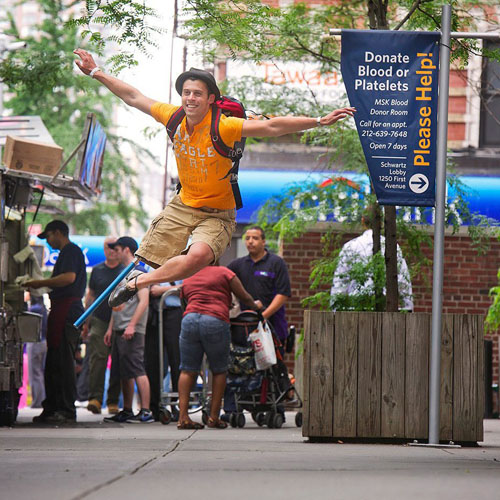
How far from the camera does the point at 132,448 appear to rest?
25.3 ft

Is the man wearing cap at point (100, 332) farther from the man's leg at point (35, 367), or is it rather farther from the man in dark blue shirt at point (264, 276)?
the man's leg at point (35, 367)

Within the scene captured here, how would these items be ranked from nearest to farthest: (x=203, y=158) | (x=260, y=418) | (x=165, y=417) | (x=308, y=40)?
1. (x=203, y=158)
2. (x=260, y=418)
3. (x=165, y=417)
4. (x=308, y=40)

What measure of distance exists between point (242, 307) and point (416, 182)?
4.97 m

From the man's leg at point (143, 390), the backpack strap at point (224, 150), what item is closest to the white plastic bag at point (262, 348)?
the man's leg at point (143, 390)

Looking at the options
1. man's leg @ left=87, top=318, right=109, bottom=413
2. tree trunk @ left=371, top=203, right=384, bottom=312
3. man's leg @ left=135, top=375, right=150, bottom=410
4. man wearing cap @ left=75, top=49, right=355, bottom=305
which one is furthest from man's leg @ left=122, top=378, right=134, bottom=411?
man wearing cap @ left=75, top=49, right=355, bottom=305

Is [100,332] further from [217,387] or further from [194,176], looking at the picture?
[194,176]

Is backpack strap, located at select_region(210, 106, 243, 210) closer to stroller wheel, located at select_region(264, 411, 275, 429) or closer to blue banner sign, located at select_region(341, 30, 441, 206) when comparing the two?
blue banner sign, located at select_region(341, 30, 441, 206)

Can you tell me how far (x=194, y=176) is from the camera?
7938 mm

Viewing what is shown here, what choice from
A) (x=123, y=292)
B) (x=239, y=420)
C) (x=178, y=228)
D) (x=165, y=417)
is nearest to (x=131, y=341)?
(x=165, y=417)

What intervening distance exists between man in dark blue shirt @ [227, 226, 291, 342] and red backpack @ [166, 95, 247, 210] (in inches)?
185

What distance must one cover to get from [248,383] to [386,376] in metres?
3.66

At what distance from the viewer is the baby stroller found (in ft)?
40.2

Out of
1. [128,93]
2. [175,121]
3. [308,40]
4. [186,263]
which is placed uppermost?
[308,40]

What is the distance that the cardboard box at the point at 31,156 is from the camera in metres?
11.8
